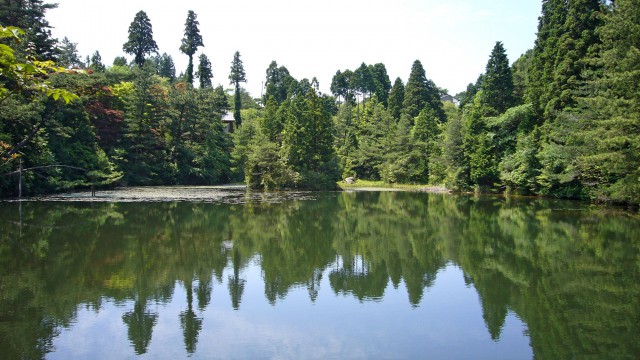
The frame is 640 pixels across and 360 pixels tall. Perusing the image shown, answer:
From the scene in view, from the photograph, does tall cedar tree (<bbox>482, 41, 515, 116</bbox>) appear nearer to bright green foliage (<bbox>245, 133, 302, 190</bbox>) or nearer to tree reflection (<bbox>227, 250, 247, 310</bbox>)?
bright green foliage (<bbox>245, 133, 302, 190</bbox>)

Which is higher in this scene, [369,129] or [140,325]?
[369,129]

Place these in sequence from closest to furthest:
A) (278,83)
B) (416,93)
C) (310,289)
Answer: (310,289) < (416,93) < (278,83)

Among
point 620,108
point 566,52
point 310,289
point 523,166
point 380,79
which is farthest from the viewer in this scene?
point 380,79

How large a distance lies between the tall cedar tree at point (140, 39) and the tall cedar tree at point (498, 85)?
41.4 meters

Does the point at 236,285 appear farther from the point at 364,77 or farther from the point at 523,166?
the point at 364,77

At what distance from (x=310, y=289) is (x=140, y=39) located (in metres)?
56.3

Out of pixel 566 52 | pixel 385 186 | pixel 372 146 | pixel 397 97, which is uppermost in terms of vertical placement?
pixel 397 97

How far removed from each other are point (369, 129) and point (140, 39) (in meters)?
30.6

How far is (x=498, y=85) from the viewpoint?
4166 cm

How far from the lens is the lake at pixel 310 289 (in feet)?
22.8

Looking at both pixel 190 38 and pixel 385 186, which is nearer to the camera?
pixel 385 186

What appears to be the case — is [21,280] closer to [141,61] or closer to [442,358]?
[442,358]

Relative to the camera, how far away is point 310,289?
33.6 ft

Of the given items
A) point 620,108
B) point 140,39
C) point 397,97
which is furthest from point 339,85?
point 620,108
